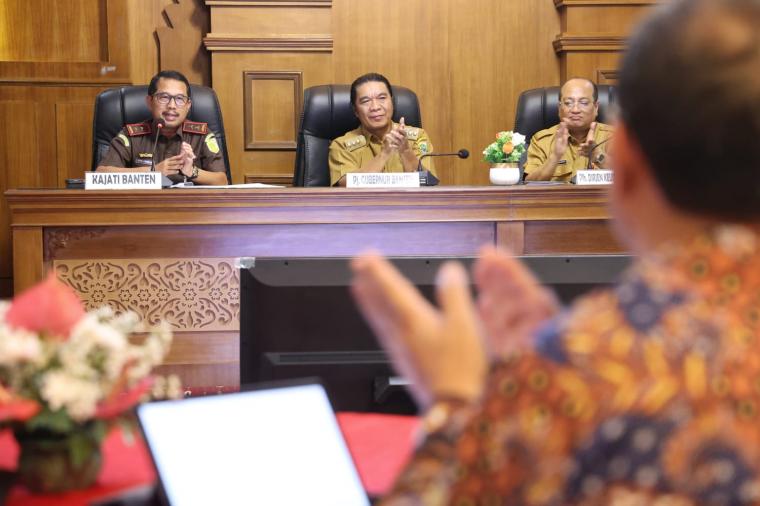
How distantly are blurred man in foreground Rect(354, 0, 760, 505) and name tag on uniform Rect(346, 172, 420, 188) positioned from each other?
2736 mm

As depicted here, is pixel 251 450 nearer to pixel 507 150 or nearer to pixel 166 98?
pixel 507 150

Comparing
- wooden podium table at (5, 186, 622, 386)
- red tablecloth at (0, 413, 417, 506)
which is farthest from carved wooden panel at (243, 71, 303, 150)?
red tablecloth at (0, 413, 417, 506)

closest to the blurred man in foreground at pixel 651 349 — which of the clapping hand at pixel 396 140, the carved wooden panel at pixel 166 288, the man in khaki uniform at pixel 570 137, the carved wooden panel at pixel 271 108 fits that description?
the carved wooden panel at pixel 166 288

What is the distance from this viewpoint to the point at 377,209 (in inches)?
122

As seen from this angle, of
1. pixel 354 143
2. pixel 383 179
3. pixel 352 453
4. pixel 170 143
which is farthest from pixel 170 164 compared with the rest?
pixel 352 453

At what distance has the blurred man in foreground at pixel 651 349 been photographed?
0.44 meters

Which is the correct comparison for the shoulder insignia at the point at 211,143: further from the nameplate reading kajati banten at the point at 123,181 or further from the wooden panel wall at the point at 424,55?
the nameplate reading kajati banten at the point at 123,181

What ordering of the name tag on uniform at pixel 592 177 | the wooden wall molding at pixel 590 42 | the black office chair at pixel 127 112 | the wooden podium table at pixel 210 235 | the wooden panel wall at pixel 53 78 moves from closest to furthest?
the wooden podium table at pixel 210 235 < the name tag on uniform at pixel 592 177 < the black office chair at pixel 127 112 < the wooden panel wall at pixel 53 78 < the wooden wall molding at pixel 590 42

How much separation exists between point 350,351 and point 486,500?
0.68 m

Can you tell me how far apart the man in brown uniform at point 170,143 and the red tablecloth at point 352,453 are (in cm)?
275

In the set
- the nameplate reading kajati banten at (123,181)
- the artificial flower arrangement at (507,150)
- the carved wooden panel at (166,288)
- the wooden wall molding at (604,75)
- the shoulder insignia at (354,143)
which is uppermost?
the wooden wall molding at (604,75)

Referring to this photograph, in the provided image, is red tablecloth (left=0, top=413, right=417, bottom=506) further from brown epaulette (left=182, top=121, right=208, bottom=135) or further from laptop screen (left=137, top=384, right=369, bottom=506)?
brown epaulette (left=182, top=121, right=208, bottom=135)

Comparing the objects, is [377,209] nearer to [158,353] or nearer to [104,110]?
[104,110]

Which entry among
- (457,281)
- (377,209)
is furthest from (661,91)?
(377,209)
